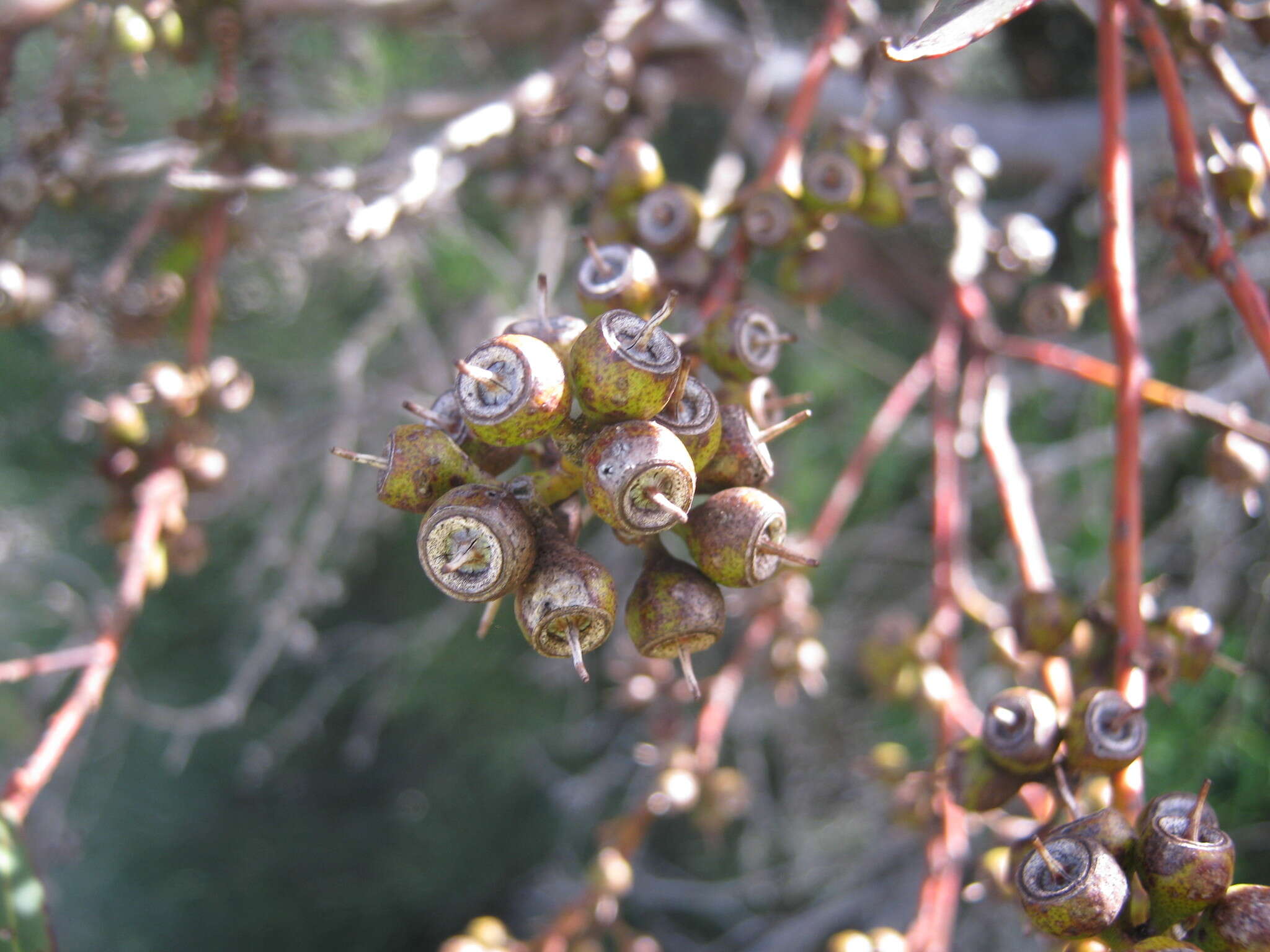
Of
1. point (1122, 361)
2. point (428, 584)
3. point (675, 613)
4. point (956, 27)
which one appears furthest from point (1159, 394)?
point (428, 584)

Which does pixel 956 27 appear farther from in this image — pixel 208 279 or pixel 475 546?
pixel 208 279

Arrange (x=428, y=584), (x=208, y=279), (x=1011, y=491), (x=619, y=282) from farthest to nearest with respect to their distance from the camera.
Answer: (x=428, y=584), (x=208, y=279), (x=1011, y=491), (x=619, y=282)

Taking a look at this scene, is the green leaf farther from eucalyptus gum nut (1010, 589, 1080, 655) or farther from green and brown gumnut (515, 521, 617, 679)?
eucalyptus gum nut (1010, 589, 1080, 655)

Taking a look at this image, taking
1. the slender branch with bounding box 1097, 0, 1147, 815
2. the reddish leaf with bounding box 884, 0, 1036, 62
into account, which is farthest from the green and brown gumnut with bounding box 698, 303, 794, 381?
the slender branch with bounding box 1097, 0, 1147, 815

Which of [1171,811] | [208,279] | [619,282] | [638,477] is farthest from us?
[208,279]

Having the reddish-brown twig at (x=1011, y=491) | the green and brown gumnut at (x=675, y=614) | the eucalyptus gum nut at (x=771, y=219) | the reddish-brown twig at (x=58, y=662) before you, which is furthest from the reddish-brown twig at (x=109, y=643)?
the reddish-brown twig at (x=1011, y=491)
